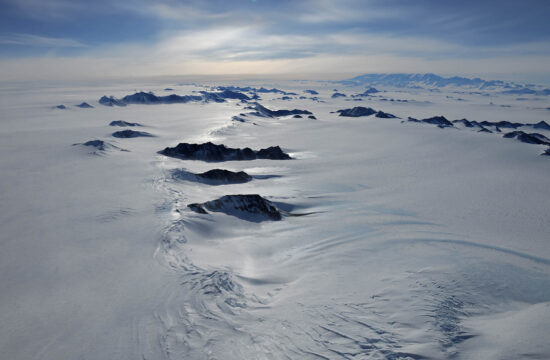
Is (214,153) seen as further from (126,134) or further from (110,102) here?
(110,102)

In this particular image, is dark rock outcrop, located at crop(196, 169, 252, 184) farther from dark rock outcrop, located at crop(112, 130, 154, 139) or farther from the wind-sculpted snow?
dark rock outcrop, located at crop(112, 130, 154, 139)

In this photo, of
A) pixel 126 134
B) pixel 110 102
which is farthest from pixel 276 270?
pixel 110 102

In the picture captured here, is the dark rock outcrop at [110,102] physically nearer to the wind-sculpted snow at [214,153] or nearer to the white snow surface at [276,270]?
the wind-sculpted snow at [214,153]

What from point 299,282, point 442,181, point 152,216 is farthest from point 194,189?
point 442,181

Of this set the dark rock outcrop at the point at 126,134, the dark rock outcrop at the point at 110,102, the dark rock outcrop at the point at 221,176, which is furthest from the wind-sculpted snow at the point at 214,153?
the dark rock outcrop at the point at 110,102

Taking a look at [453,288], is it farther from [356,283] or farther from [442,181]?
[442,181]

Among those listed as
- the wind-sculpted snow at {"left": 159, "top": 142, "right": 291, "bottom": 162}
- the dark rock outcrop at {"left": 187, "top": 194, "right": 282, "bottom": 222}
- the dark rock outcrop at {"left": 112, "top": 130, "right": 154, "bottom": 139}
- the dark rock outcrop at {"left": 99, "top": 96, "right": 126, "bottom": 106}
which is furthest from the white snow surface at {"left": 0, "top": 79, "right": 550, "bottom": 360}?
the dark rock outcrop at {"left": 99, "top": 96, "right": 126, "bottom": 106}
